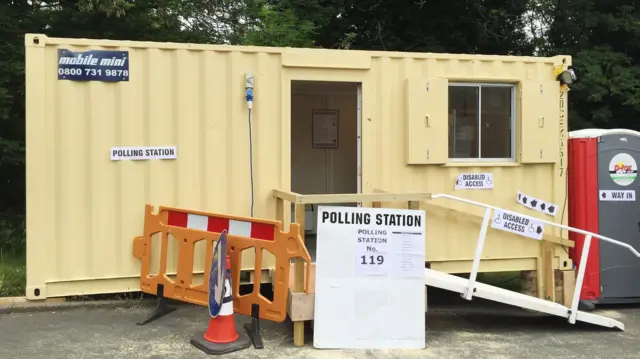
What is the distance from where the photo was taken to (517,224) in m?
6.20

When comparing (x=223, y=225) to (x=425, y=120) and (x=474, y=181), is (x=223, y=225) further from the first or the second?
(x=474, y=181)

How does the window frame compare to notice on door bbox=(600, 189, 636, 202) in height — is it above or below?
above

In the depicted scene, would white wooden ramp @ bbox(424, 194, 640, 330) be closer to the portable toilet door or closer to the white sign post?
the portable toilet door

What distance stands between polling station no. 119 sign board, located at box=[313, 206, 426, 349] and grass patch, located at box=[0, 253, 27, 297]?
3511mm

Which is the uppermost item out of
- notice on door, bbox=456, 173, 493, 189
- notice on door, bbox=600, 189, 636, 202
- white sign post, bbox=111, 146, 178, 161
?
white sign post, bbox=111, 146, 178, 161

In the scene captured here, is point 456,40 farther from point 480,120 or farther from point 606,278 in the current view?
point 606,278

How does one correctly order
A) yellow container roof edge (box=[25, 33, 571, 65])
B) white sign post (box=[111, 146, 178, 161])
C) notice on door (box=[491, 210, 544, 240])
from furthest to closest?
notice on door (box=[491, 210, 544, 240]) → white sign post (box=[111, 146, 178, 161]) → yellow container roof edge (box=[25, 33, 571, 65])

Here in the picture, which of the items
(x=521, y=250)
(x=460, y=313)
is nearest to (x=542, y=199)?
(x=521, y=250)

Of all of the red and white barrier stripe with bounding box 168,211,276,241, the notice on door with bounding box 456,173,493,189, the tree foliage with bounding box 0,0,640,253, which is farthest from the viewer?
the tree foliage with bounding box 0,0,640,253

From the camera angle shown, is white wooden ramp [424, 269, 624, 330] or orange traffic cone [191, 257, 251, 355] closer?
orange traffic cone [191, 257, 251, 355]

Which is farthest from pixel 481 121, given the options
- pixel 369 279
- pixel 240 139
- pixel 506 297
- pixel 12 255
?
pixel 12 255

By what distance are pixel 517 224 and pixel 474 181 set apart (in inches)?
29.6

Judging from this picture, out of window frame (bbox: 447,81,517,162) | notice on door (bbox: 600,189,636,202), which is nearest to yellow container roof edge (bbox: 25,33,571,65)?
window frame (bbox: 447,81,517,162)

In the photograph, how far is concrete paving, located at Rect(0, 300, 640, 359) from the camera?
194 inches
